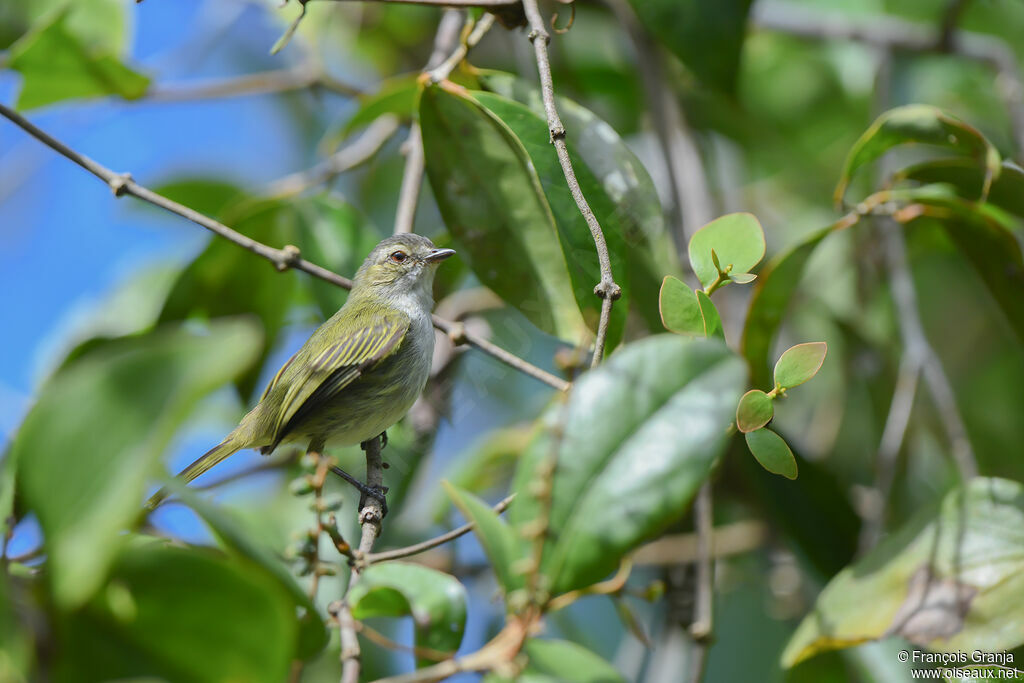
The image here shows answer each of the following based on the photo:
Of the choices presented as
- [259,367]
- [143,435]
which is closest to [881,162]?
[259,367]

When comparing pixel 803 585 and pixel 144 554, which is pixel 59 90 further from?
pixel 803 585

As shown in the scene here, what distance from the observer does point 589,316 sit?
1816 millimetres

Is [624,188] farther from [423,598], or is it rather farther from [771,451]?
[423,598]

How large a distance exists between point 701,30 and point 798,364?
3.90 feet

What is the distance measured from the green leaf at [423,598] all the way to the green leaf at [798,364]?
2.03 ft

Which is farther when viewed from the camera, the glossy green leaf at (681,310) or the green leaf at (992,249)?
the green leaf at (992,249)

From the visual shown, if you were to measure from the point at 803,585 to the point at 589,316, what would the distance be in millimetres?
1647

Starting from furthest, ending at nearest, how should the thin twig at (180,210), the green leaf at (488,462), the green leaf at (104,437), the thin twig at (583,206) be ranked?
1. the green leaf at (488,462)
2. the thin twig at (180,210)
3. the thin twig at (583,206)
4. the green leaf at (104,437)

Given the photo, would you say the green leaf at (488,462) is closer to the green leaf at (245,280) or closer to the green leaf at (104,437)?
the green leaf at (245,280)

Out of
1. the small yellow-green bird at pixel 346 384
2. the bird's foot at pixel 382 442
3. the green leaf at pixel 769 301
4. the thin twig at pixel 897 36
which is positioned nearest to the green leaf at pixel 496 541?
the small yellow-green bird at pixel 346 384

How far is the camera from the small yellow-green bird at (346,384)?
240 cm

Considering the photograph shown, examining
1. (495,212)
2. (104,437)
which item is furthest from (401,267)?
(104,437)

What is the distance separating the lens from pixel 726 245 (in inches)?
60.7

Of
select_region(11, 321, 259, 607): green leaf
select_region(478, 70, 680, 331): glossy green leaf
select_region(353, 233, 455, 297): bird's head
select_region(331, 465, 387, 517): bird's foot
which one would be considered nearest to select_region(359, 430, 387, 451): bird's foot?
select_region(331, 465, 387, 517): bird's foot
